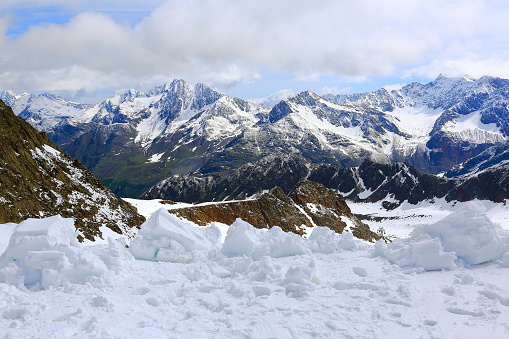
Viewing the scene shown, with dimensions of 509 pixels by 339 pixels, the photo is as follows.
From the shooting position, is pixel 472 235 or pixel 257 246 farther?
pixel 257 246

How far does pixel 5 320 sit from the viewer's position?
1312 centimetres

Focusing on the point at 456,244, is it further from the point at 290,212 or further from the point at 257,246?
the point at 290,212

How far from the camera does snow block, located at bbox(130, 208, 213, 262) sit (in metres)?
24.3

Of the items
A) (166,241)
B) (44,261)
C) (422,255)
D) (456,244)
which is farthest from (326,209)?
(44,261)

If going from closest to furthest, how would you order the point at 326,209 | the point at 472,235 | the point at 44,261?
the point at 44,261, the point at 472,235, the point at 326,209

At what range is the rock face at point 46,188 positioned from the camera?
125 feet

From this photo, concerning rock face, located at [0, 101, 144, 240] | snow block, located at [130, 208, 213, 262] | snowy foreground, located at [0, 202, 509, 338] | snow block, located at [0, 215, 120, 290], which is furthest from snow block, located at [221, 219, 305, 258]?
rock face, located at [0, 101, 144, 240]

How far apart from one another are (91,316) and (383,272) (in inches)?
560

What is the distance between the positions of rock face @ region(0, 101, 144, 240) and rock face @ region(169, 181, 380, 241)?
1619cm

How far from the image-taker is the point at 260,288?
17016 mm

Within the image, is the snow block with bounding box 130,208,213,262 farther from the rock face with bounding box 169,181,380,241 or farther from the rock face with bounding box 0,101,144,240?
the rock face with bounding box 169,181,380,241

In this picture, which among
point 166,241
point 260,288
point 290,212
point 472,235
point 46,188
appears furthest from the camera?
point 290,212

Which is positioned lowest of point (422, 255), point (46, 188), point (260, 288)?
point (260, 288)

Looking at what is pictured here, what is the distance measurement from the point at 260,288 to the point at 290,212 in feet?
219
